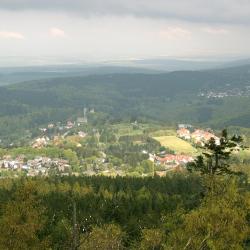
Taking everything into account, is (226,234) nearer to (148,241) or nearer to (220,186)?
(220,186)

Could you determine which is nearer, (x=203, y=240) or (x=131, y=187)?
(x=203, y=240)

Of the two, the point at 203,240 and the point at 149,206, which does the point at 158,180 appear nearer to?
the point at 149,206

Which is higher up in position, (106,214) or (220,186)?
(220,186)

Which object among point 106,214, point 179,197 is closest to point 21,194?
point 106,214

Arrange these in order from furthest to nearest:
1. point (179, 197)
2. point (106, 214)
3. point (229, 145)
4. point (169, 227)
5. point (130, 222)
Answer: point (179, 197), point (106, 214), point (130, 222), point (229, 145), point (169, 227)

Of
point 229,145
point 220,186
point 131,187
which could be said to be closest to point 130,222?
point 131,187

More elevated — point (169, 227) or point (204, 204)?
point (204, 204)

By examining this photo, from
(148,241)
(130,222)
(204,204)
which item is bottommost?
(130,222)

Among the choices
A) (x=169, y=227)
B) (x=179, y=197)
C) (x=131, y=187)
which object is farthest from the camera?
(x=131, y=187)

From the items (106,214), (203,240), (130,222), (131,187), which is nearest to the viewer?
(203,240)
